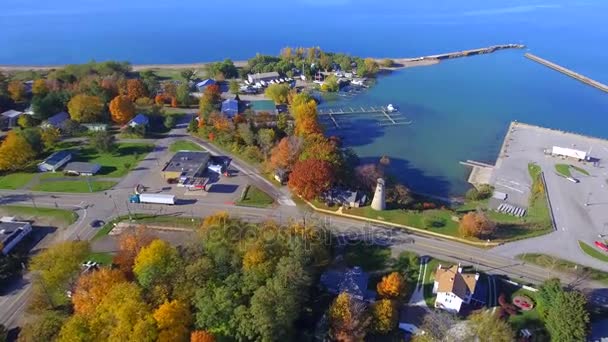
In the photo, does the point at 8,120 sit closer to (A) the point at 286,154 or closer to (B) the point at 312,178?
(A) the point at 286,154

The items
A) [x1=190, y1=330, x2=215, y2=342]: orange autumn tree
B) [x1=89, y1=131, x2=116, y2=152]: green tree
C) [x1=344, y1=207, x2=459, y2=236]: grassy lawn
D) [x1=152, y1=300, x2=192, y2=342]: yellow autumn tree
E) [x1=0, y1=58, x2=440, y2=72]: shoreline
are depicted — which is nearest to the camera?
[x1=190, y1=330, x2=215, y2=342]: orange autumn tree

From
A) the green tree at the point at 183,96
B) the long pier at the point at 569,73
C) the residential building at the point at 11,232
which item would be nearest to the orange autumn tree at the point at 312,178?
the residential building at the point at 11,232

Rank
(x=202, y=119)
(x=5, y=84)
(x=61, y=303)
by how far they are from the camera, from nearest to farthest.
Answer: (x=61, y=303) → (x=202, y=119) → (x=5, y=84)

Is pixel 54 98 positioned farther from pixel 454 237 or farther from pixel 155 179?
pixel 454 237

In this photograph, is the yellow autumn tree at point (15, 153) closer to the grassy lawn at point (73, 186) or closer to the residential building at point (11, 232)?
the grassy lawn at point (73, 186)

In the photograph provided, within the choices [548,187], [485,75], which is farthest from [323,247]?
[485,75]

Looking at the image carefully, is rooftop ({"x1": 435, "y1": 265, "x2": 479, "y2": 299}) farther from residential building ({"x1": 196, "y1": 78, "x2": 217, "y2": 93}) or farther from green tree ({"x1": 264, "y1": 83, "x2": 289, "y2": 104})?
residential building ({"x1": 196, "y1": 78, "x2": 217, "y2": 93})

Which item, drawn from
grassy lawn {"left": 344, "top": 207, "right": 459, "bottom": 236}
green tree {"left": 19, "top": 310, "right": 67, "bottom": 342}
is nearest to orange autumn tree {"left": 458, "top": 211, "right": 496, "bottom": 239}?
grassy lawn {"left": 344, "top": 207, "right": 459, "bottom": 236}

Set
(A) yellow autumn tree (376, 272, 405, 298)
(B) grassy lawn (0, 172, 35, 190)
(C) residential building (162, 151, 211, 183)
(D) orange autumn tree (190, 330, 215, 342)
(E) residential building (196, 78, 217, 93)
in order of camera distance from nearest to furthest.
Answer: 1. (D) orange autumn tree (190, 330, 215, 342)
2. (A) yellow autumn tree (376, 272, 405, 298)
3. (B) grassy lawn (0, 172, 35, 190)
4. (C) residential building (162, 151, 211, 183)
5. (E) residential building (196, 78, 217, 93)
